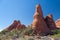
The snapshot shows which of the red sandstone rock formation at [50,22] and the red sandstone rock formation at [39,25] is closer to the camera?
the red sandstone rock formation at [39,25]

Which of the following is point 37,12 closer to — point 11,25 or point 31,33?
point 31,33

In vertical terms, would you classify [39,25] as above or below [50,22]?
below

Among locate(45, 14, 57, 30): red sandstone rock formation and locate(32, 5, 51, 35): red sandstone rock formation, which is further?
locate(45, 14, 57, 30): red sandstone rock formation

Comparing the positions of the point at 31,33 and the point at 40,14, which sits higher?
the point at 40,14

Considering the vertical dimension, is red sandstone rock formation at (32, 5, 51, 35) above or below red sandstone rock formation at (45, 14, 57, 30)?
below

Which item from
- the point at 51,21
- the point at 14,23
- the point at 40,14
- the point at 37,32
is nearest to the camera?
the point at 37,32

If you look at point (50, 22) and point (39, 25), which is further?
point (50, 22)

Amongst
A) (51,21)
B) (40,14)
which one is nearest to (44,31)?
(40,14)

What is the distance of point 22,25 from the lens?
242ft

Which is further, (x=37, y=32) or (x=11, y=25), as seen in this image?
(x=11, y=25)

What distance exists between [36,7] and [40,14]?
11.6 ft

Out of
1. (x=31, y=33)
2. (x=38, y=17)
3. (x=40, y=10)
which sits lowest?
(x=31, y=33)

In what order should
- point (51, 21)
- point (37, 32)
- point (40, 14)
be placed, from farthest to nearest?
point (51, 21), point (40, 14), point (37, 32)

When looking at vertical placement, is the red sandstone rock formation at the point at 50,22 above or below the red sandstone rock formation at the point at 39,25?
above
